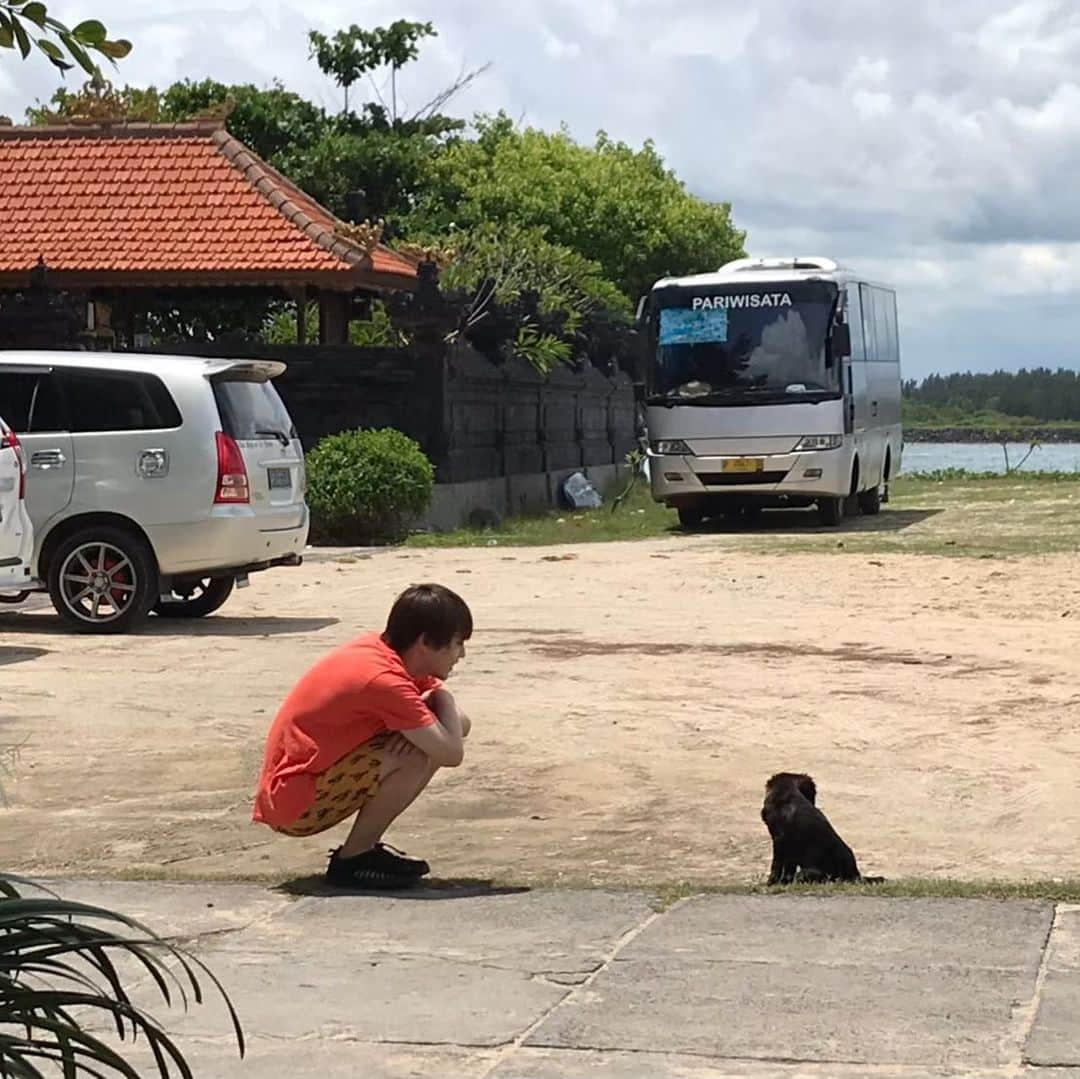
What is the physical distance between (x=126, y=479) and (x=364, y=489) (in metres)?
9.44

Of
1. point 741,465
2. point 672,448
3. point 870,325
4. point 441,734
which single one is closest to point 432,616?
point 441,734

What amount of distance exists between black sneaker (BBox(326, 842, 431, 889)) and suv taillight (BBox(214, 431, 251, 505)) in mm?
8057

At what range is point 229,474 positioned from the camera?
15.2 m

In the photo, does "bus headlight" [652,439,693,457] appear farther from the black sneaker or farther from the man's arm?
the black sneaker

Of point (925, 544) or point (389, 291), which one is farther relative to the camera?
A: point (389, 291)

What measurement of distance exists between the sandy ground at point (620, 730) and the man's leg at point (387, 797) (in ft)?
1.45

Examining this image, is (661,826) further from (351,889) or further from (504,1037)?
(504,1037)

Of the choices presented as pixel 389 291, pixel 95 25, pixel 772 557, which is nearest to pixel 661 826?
pixel 95 25

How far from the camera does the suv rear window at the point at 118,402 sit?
1516cm

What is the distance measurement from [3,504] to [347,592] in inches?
208

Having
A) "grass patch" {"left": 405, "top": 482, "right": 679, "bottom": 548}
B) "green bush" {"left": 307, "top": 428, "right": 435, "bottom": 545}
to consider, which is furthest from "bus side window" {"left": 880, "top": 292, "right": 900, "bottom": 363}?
"green bush" {"left": 307, "top": 428, "right": 435, "bottom": 545}

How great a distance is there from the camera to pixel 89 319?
95.2 feet

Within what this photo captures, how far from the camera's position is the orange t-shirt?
23.6ft

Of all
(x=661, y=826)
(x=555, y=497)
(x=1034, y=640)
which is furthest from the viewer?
(x=555, y=497)
